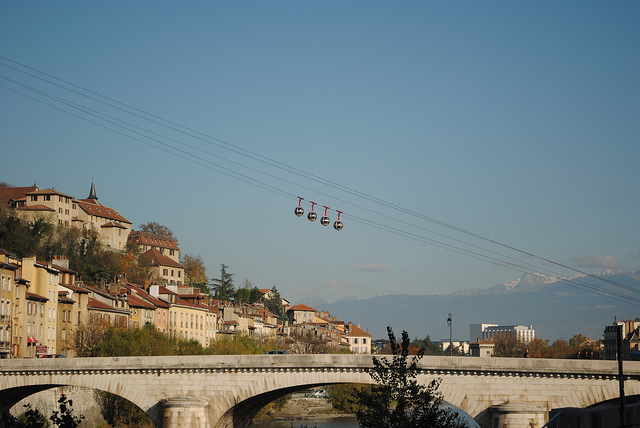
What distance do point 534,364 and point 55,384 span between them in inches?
1019

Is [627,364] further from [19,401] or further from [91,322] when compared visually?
[91,322]

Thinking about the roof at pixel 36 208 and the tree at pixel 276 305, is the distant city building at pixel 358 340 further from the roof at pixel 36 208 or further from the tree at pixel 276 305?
the roof at pixel 36 208

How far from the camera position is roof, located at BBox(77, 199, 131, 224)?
5906 inches

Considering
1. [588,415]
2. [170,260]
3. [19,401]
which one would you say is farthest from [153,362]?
[170,260]

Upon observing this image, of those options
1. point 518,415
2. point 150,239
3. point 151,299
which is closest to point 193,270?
point 150,239

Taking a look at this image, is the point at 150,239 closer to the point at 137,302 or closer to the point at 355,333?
the point at 355,333

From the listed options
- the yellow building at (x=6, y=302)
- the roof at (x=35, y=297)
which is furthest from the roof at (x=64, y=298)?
the yellow building at (x=6, y=302)

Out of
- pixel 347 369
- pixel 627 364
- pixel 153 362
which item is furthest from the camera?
pixel 153 362

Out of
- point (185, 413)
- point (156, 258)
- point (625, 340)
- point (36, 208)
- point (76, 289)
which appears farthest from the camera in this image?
point (156, 258)

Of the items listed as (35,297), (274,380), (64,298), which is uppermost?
(64,298)

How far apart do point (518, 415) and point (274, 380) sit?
1225cm

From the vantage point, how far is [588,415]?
1748 cm

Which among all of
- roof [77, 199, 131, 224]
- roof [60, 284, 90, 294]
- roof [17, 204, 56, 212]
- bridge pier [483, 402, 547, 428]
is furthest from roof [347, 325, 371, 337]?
bridge pier [483, 402, 547, 428]

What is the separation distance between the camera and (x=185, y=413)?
139ft
